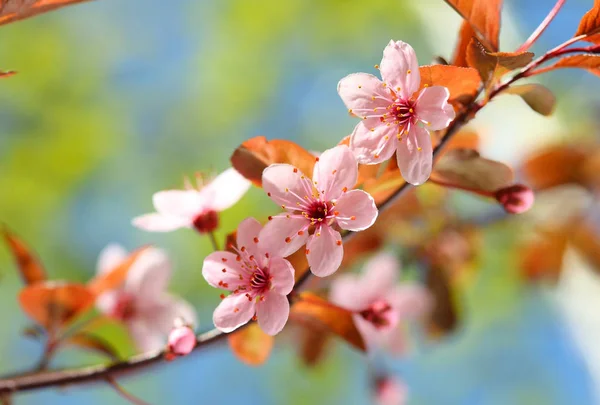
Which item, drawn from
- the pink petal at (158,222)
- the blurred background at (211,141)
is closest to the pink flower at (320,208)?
the pink petal at (158,222)

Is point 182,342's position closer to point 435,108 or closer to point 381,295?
point 435,108

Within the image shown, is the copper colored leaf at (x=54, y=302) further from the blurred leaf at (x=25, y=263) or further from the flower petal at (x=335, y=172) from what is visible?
the flower petal at (x=335, y=172)

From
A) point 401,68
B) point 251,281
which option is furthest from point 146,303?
point 401,68

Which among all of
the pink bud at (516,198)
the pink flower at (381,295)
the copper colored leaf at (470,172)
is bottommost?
the pink flower at (381,295)

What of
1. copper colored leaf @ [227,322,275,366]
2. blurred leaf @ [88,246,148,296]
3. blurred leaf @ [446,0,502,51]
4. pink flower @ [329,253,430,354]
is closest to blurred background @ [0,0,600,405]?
pink flower @ [329,253,430,354]

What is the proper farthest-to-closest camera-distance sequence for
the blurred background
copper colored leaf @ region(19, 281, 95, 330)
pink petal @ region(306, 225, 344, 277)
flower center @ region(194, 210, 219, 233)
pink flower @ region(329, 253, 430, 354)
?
the blurred background
pink flower @ region(329, 253, 430, 354)
copper colored leaf @ region(19, 281, 95, 330)
flower center @ region(194, 210, 219, 233)
pink petal @ region(306, 225, 344, 277)

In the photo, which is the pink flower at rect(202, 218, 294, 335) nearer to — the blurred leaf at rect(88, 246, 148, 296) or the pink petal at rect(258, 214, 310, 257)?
the pink petal at rect(258, 214, 310, 257)

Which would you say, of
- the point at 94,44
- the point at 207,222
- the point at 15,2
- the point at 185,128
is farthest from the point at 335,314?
the point at 94,44
